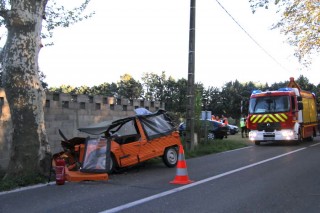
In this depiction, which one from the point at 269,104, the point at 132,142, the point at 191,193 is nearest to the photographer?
the point at 191,193

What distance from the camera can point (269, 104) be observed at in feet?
64.1

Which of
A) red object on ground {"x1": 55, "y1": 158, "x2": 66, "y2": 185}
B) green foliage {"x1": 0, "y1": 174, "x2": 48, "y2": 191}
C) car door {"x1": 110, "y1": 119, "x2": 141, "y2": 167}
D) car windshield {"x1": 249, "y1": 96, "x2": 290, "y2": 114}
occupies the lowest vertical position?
green foliage {"x1": 0, "y1": 174, "x2": 48, "y2": 191}

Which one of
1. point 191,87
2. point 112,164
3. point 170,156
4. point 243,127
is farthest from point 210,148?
point 243,127

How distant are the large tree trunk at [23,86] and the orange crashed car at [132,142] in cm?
134

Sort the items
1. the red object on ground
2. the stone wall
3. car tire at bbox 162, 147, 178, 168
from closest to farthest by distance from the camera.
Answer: the red object on ground → car tire at bbox 162, 147, 178, 168 → the stone wall

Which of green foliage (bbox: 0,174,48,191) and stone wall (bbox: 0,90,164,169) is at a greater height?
stone wall (bbox: 0,90,164,169)

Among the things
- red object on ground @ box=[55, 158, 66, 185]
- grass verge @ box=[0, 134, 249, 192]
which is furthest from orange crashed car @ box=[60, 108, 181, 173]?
grass verge @ box=[0, 134, 249, 192]

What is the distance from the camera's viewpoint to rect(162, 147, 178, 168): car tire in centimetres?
1199

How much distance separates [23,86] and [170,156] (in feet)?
16.0

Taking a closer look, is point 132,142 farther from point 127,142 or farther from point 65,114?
point 65,114

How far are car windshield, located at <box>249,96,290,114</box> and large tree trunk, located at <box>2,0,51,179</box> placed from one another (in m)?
12.6

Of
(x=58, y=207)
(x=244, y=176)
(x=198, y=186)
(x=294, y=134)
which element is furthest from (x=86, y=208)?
(x=294, y=134)

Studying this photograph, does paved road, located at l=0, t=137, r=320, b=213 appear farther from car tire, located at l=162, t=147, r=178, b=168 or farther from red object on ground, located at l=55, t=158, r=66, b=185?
car tire, located at l=162, t=147, r=178, b=168

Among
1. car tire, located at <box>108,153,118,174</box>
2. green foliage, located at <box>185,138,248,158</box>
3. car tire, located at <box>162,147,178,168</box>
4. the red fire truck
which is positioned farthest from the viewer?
the red fire truck
